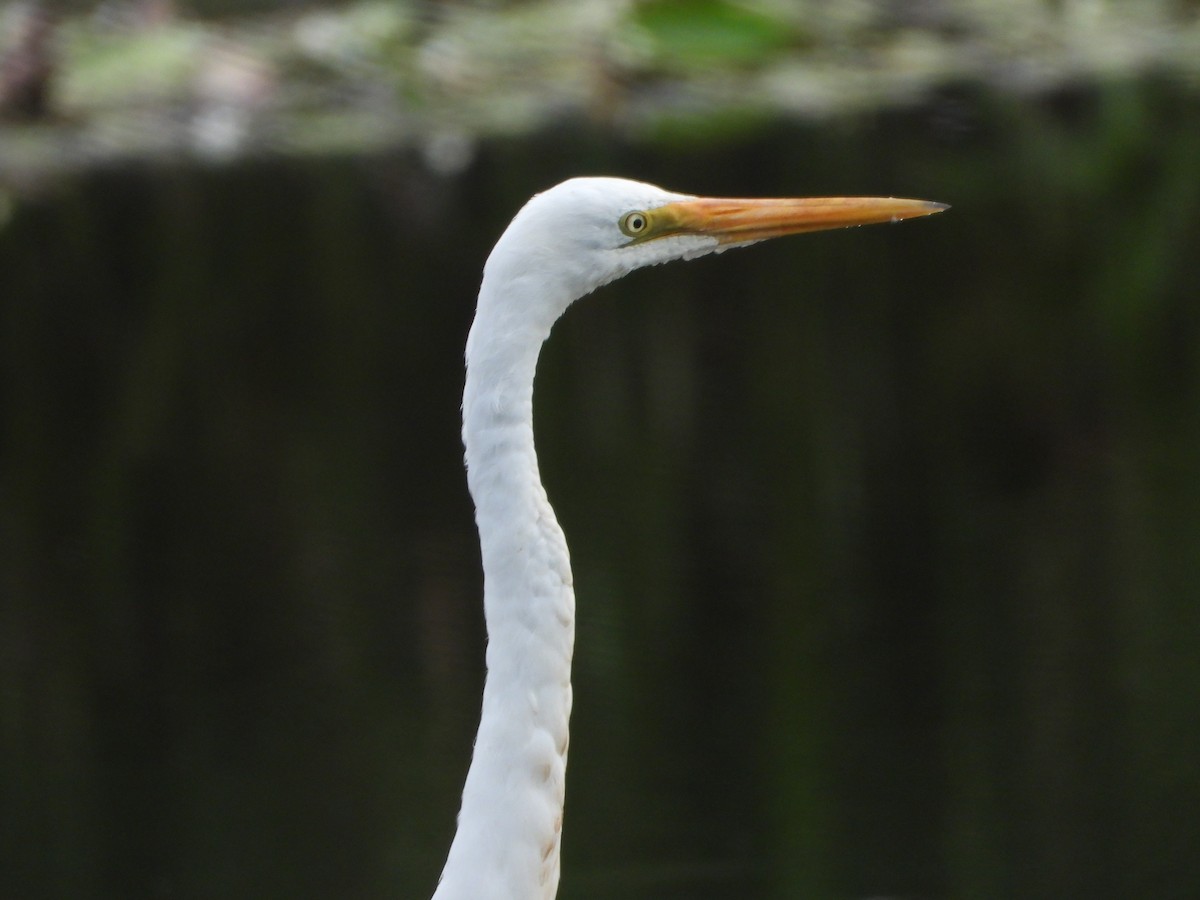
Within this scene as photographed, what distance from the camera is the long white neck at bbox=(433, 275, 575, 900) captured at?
2.20 metres

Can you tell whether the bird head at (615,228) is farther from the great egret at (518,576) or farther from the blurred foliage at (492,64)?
the blurred foliage at (492,64)

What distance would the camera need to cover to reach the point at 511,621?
2.21 metres

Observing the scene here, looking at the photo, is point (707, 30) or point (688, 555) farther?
point (707, 30)

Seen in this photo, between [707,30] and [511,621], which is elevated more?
[707,30]

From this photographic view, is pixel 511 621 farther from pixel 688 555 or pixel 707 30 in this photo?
pixel 707 30

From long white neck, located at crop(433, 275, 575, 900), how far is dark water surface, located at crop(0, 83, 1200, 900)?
1.51 meters

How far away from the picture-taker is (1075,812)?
3.80 metres

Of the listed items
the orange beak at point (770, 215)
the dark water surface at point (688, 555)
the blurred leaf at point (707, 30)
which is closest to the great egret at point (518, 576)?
the orange beak at point (770, 215)

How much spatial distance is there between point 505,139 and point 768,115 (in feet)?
5.48

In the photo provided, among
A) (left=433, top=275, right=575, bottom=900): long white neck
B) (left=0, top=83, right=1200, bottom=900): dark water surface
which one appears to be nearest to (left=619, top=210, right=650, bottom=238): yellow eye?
(left=433, top=275, right=575, bottom=900): long white neck

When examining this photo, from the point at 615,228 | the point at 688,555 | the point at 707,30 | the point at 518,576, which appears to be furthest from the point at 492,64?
the point at 518,576

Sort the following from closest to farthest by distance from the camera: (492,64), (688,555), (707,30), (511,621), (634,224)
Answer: (511,621)
(634,224)
(688,555)
(707,30)
(492,64)

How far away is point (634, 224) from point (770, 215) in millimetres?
204

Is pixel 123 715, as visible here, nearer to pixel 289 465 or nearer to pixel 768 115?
pixel 289 465
